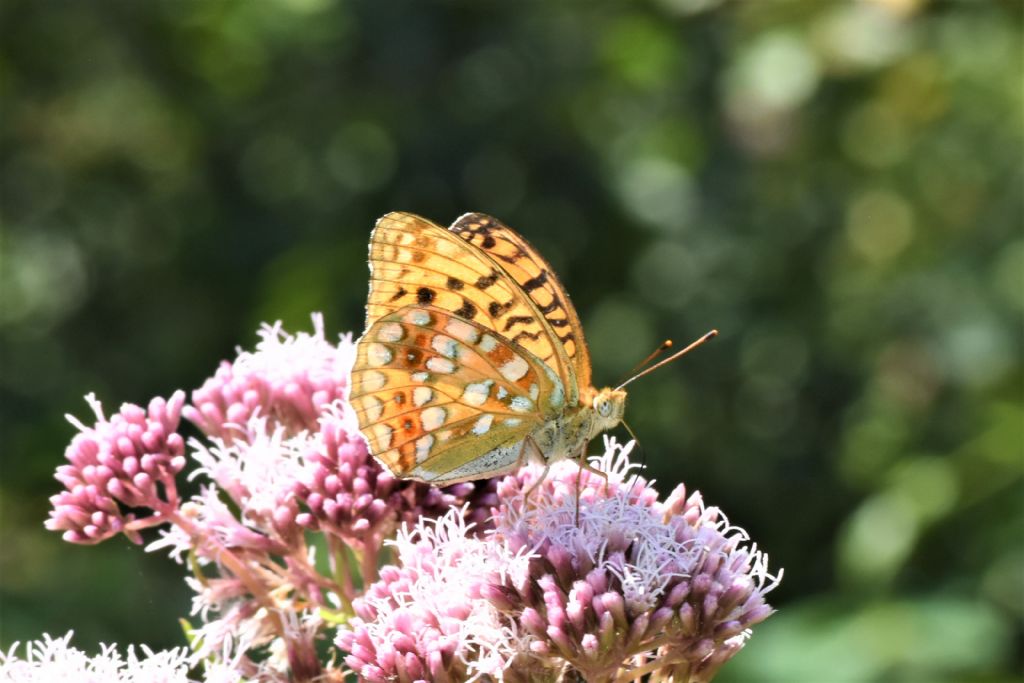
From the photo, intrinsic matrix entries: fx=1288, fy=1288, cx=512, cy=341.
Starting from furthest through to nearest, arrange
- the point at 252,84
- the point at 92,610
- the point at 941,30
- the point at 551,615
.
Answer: the point at 252,84, the point at 941,30, the point at 92,610, the point at 551,615

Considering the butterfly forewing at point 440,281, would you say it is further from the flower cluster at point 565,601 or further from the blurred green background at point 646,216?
the blurred green background at point 646,216

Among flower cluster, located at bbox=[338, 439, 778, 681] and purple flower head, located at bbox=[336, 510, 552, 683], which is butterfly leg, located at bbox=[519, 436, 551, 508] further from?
purple flower head, located at bbox=[336, 510, 552, 683]

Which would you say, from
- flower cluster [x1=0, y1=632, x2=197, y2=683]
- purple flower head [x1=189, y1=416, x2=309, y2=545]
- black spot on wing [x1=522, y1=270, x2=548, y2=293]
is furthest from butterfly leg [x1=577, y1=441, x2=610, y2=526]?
flower cluster [x1=0, y1=632, x2=197, y2=683]

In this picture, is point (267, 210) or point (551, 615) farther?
point (267, 210)

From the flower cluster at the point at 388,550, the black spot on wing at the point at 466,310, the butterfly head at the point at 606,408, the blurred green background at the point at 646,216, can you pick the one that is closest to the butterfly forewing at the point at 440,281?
the black spot on wing at the point at 466,310

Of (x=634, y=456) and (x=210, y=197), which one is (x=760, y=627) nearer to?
(x=634, y=456)

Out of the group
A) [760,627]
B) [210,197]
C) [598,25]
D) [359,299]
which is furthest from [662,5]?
[760,627]
